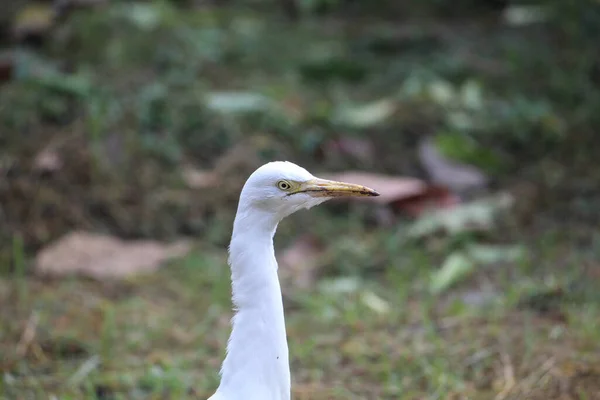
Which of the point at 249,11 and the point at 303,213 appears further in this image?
the point at 249,11

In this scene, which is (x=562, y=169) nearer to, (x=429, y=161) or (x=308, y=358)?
(x=429, y=161)

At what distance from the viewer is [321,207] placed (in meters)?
7.00

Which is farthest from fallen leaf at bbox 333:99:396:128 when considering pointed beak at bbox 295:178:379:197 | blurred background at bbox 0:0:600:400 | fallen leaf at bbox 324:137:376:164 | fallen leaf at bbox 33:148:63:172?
pointed beak at bbox 295:178:379:197

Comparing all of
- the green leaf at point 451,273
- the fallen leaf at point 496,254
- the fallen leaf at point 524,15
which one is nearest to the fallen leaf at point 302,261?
the green leaf at point 451,273

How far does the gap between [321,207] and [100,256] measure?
1660 mm

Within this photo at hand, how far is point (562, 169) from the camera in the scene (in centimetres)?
719

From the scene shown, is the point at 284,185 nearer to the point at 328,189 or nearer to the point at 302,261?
the point at 328,189

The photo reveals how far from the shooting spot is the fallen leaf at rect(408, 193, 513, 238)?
20.9 feet

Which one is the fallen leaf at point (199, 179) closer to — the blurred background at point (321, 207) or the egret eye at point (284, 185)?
the blurred background at point (321, 207)

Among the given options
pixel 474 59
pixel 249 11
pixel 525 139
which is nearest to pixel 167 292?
pixel 525 139

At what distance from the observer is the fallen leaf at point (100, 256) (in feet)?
20.0

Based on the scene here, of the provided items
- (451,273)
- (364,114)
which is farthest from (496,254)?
(364,114)

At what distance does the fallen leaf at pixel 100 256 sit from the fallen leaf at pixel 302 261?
2.24 ft

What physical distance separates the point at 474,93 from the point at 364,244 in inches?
93.4
